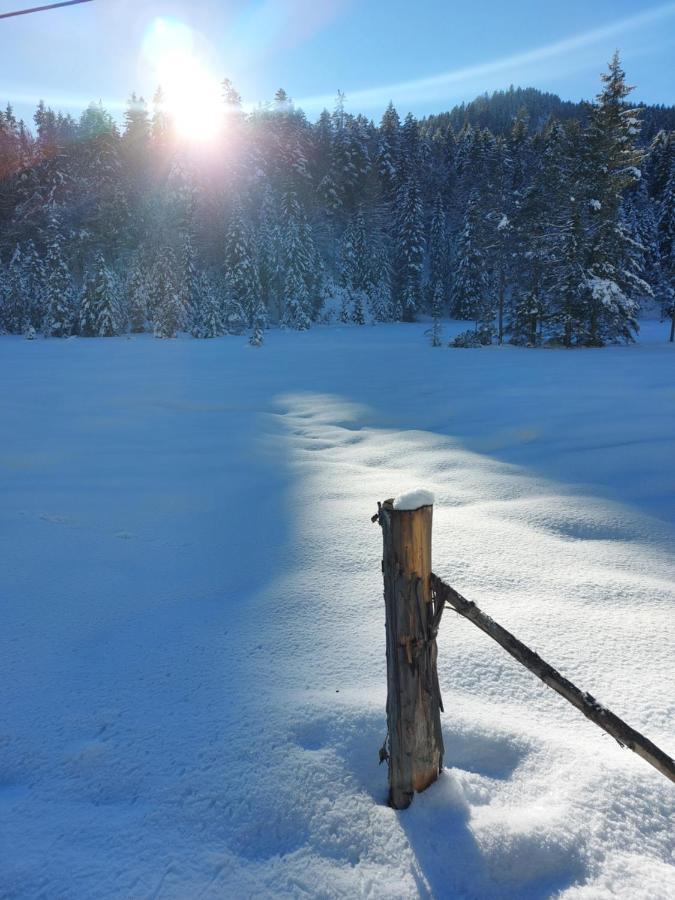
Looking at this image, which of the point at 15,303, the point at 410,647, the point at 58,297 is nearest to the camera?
the point at 410,647

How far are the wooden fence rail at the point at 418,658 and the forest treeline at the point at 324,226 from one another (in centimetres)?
2103

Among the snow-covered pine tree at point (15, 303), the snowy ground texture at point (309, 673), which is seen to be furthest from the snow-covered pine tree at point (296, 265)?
the snowy ground texture at point (309, 673)

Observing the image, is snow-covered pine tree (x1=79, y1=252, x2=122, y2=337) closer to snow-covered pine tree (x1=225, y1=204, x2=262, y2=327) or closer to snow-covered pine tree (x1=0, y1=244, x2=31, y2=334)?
snow-covered pine tree (x1=0, y1=244, x2=31, y2=334)

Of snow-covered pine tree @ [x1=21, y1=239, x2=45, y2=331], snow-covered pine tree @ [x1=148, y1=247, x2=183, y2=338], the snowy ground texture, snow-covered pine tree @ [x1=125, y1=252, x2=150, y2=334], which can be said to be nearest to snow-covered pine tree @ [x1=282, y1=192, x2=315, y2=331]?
snow-covered pine tree @ [x1=148, y1=247, x2=183, y2=338]

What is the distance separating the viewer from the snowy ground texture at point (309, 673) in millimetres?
1478

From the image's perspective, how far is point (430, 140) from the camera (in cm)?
5053

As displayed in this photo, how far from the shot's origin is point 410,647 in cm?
146

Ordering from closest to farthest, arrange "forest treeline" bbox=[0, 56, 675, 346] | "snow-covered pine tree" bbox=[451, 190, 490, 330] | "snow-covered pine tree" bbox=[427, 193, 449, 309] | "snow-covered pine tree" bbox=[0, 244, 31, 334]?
"forest treeline" bbox=[0, 56, 675, 346]
"snow-covered pine tree" bbox=[0, 244, 31, 334]
"snow-covered pine tree" bbox=[451, 190, 490, 330]
"snow-covered pine tree" bbox=[427, 193, 449, 309]

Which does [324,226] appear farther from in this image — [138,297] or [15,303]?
[15,303]

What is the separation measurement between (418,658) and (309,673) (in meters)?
1.02

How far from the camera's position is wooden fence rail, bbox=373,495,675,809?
4.16 feet

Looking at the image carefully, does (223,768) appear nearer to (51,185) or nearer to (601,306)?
(601,306)

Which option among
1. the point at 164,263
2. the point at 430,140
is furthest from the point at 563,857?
the point at 430,140

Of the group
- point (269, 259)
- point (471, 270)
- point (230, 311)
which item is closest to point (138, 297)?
point (230, 311)
